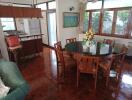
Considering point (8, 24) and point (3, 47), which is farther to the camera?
point (8, 24)

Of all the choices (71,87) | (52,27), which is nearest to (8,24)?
(52,27)

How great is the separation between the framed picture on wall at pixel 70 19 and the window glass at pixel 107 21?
142 centimetres

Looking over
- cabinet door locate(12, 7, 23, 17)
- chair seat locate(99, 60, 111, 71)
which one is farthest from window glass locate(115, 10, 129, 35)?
cabinet door locate(12, 7, 23, 17)

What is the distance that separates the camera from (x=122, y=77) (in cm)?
305

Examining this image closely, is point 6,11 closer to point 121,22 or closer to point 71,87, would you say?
point 71,87

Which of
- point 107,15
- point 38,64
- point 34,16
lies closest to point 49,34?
point 34,16

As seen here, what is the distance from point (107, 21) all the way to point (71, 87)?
353 cm

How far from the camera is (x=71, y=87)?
8.75ft

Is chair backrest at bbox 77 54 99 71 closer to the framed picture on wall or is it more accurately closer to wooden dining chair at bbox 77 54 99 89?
wooden dining chair at bbox 77 54 99 89

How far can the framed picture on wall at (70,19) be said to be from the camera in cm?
526

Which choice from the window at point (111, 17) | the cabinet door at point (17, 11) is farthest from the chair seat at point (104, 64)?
the cabinet door at point (17, 11)

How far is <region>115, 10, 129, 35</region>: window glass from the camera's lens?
432 centimetres

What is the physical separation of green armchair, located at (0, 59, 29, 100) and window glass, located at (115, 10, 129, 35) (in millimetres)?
4193

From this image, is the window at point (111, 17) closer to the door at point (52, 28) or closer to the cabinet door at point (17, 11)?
the door at point (52, 28)
